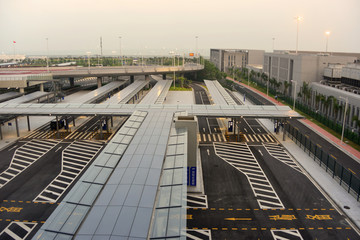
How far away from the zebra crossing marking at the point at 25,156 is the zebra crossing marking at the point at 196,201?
71.9 ft

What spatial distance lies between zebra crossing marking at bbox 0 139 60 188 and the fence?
39.6 metres

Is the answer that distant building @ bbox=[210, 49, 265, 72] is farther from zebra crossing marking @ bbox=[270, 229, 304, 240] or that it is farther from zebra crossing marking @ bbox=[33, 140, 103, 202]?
zebra crossing marking @ bbox=[270, 229, 304, 240]

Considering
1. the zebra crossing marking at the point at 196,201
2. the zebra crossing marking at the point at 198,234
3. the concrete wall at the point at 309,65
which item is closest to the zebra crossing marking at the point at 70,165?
the zebra crossing marking at the point at 196,201

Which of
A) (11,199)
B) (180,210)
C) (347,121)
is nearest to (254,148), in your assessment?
(347,121)

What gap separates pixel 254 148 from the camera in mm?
46312

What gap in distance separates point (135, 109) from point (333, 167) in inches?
1237

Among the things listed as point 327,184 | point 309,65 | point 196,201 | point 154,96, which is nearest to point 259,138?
point 327,184

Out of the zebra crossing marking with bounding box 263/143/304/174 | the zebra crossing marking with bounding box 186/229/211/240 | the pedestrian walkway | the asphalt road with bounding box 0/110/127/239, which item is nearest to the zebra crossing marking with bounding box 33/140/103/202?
the asphalt road with bounding box 0/110/127/239

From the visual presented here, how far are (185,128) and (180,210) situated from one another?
1577 centimetres

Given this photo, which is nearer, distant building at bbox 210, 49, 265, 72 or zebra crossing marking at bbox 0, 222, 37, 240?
zebra crossing marking at bbox 0, 222, 37, 240

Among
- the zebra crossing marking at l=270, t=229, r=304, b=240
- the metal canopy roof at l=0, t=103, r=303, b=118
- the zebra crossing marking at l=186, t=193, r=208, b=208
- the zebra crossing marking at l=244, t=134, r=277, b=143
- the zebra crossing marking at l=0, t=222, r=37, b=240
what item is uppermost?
the metal canopy roof at l=0, t=103, r=303, b=118

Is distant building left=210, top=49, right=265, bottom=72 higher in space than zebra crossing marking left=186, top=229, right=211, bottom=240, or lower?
higher

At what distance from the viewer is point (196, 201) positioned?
30.1 metres

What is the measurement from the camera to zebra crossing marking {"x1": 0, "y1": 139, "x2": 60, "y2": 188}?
36.2 meters
